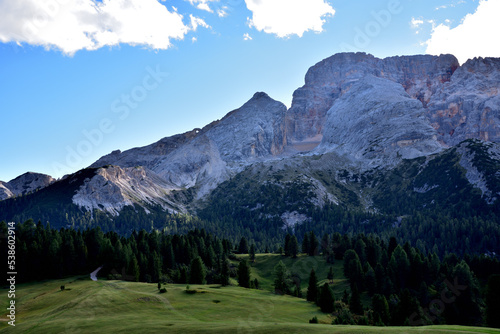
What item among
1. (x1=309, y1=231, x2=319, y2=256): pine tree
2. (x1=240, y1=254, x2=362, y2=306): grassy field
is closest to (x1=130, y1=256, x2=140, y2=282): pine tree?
(x1=240, y1=254, x2=362, y2=306): grassy field

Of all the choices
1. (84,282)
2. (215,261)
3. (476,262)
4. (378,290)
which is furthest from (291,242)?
(84,282)

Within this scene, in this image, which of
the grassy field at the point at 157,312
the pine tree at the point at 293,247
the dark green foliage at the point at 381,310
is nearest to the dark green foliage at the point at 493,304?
the dark green foliage at the point at 381,310

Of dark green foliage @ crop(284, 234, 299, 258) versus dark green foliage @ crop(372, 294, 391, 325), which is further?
dark green foliage @ crop(284, 234, 299, 258)

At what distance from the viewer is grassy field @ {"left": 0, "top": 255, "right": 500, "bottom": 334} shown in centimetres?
5016

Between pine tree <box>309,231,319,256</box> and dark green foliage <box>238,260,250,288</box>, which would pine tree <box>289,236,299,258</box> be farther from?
dark green foliage <box>238,260,250,288</box>

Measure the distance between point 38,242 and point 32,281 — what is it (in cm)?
1542

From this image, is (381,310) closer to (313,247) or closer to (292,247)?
(292,247)

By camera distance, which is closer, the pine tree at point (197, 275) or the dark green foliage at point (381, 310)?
the dark green foliage at point (381, 310)

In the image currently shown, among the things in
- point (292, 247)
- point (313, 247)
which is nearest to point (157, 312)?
point (292, 247)

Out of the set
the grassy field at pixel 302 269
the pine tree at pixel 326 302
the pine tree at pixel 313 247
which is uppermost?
the pine tree at pixel 313 247

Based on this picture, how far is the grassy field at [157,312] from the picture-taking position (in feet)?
165

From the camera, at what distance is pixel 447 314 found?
9750cm

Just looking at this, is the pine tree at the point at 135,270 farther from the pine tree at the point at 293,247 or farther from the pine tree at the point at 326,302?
the pine tree at the point at 293,247

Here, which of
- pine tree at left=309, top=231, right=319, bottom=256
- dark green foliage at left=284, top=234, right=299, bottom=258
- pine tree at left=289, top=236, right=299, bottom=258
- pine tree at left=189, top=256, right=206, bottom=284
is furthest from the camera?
pine tree at left=309, top=231, right=319, bottom=256
